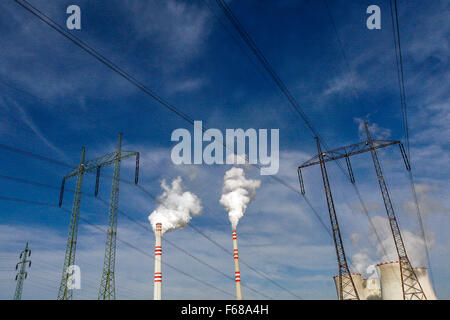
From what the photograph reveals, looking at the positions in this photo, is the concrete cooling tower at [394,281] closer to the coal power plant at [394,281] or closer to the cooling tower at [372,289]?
the coal power plant at [394,281]

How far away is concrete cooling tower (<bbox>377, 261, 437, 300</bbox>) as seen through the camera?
59.4 metres

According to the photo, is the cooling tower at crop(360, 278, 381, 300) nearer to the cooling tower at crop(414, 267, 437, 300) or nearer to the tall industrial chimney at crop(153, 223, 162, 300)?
the cooling tower at crop(414, 267, 437, 300)

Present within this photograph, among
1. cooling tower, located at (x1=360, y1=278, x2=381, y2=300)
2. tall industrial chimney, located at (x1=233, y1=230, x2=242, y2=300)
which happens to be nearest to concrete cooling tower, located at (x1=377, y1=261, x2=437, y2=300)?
cooling tower, located at (x1=360, y1=278, x2=381, y2=300)

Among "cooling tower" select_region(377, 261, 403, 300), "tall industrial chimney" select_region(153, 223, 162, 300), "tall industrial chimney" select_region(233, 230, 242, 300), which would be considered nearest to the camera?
"cooling tower" select_region(377, 261, 403, 300)

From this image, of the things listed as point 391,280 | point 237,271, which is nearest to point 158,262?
point 237,271

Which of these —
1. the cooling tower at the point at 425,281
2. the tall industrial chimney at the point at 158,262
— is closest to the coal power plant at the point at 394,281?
the cooling tower at the point at 425,281

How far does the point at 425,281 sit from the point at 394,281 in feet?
27.9

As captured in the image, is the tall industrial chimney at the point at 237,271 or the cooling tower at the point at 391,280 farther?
the tall industrial chimney at the point at 237,271

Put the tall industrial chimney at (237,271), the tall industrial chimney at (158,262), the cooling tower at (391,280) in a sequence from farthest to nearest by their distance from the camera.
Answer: the tall industrial chimney at (237,271) → the tall industrial chimney at (158,262) → the cooling tower at (391,280)

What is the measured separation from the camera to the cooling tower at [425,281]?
61.2 meters
